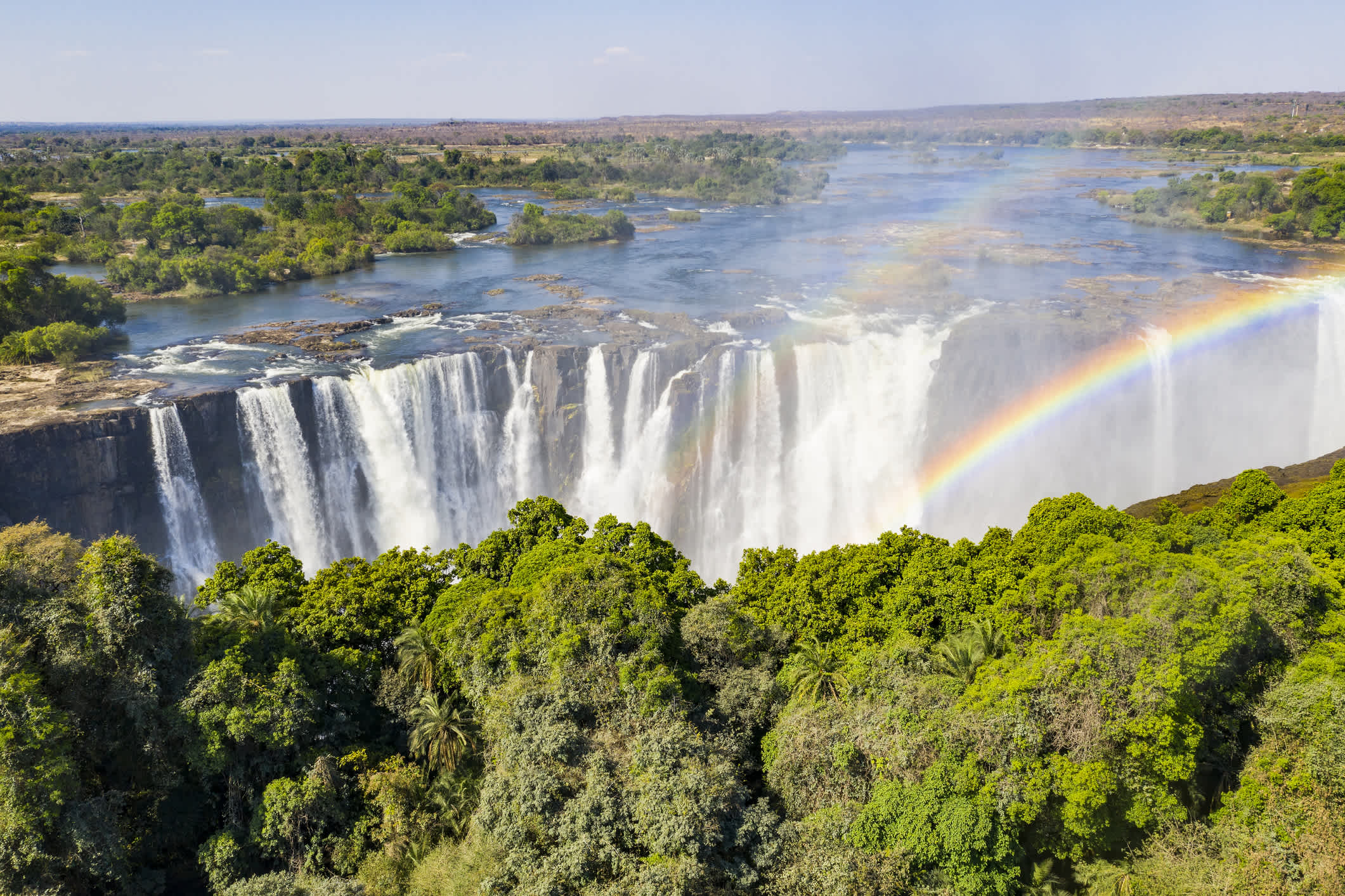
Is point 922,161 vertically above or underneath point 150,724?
above

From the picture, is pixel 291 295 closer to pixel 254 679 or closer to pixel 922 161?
pixel 254 679

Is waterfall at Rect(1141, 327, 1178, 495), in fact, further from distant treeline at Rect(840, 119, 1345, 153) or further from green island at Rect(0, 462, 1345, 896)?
distant treeline at Rect(840, 119, 1345, 153)

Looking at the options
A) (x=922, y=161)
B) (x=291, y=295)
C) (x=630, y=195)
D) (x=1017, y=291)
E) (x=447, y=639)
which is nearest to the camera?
(x=447, y=639)

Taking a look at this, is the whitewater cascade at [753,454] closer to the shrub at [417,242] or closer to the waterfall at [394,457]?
the waterfall at [394,457]

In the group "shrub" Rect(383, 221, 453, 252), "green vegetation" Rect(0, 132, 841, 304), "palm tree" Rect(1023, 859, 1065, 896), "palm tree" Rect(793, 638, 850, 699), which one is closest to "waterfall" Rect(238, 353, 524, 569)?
"palm tree" Rect(793, 638, 850, 699)

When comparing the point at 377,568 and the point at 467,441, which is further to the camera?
the point at 467,441

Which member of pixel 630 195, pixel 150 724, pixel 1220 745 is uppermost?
pixel 630 195

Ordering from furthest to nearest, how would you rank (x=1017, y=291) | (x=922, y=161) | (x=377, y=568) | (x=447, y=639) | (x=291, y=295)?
1. (x=922, y=161)
2. (x=291, y=295)
3. (x=1017, y=291)
4. (x=377, y=568)
5. (x=447, y=639)

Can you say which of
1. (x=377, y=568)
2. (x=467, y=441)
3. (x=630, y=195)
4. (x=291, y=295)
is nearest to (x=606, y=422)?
(x=467, y=441)
